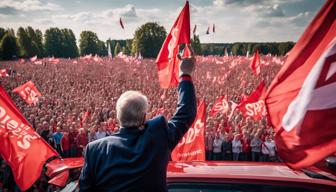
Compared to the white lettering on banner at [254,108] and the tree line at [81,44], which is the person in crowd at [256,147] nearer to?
the white lettering on banner at [254,108]

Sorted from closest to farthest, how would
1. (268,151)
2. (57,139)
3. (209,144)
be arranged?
(268,151) → (57,139) → (209,144)

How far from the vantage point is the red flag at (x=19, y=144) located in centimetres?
555

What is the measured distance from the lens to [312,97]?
256 centimetres

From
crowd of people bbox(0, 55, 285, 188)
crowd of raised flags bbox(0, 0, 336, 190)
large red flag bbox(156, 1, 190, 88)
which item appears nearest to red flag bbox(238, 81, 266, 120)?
crowd of raised flags bbox(0, 0, 336, 190)

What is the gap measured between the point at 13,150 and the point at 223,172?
355 centimetres

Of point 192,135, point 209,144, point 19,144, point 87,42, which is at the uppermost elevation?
point 87,42

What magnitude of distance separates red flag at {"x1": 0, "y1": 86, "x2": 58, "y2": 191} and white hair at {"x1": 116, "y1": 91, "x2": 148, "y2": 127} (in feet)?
11.9

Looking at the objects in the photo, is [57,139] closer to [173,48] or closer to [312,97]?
[173,48]

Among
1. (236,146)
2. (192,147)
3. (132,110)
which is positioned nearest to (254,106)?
(236,146)

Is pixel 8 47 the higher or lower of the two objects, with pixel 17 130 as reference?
higher

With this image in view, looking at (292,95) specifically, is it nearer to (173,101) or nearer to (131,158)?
(131,158)

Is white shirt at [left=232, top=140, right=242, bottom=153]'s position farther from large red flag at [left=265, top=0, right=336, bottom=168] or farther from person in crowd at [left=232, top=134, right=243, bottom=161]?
large red flag at [left=265, top=0, right=336, bottom=168]

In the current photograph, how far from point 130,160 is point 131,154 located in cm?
4

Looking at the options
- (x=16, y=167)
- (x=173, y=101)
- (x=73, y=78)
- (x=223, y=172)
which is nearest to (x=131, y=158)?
(x=223, y=172)
